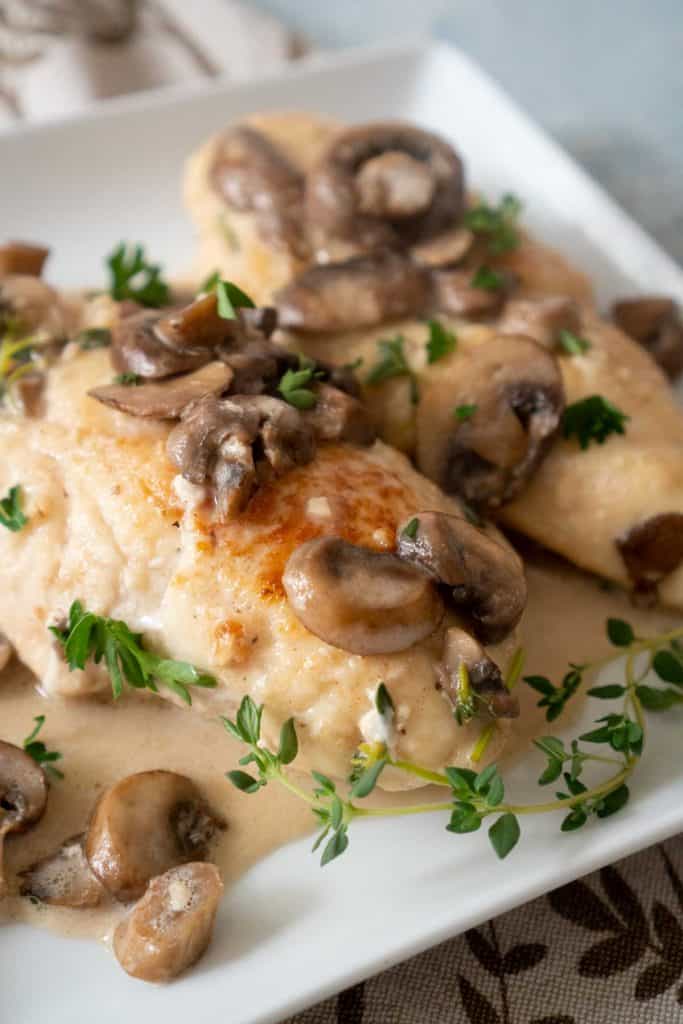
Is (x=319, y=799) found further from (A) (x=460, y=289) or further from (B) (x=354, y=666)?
(A) (x=460, y=289)

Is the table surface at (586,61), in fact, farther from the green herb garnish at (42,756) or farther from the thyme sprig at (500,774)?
the green herb garnish at (42,756)

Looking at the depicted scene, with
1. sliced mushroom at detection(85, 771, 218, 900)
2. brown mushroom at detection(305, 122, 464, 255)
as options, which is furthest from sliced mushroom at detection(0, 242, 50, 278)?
sliced mushroom at detection(85, 771, 218, 900)

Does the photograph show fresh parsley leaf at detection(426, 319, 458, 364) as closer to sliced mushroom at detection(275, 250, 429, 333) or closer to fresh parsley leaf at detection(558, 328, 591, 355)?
sliced mushroom at detection(275, 250, 429, 333)

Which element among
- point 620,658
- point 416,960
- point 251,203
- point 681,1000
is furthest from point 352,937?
point 251,203

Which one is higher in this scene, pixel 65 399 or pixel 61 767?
pixel 65 399

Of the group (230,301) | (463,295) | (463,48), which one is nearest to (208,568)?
(230,301)

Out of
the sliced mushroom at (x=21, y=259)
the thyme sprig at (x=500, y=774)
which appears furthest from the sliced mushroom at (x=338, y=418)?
the sliced mushroom at (x=21, y=259)
